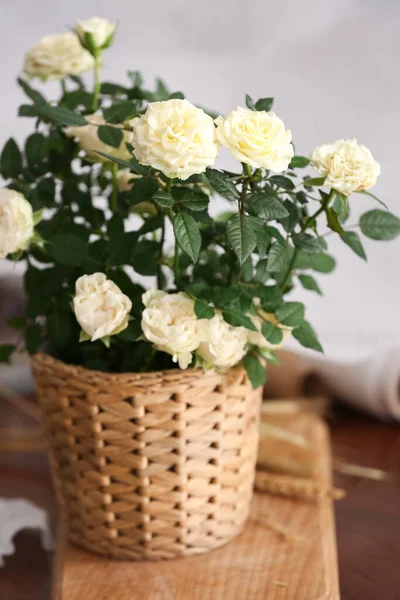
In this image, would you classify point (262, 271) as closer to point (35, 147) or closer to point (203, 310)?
point (203, 310)

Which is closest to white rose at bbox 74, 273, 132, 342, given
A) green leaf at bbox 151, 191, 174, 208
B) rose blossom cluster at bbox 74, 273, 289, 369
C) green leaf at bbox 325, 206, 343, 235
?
Answer: rose blossom cluster at bbox 74, 273, 289, 369

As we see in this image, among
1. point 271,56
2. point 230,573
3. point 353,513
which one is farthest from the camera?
point 271,56

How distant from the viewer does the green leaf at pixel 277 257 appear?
69 centimetres

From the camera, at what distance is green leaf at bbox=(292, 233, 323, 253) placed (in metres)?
0.71

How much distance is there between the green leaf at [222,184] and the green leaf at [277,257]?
86 mm

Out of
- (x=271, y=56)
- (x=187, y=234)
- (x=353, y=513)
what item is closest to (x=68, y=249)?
(x=187, y=234)

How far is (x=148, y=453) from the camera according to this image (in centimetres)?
75

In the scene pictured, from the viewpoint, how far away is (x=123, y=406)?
73cm

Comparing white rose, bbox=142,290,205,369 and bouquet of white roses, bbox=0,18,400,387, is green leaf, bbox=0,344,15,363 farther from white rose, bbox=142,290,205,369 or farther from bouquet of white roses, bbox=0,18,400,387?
white rose, bbox=142,290,205,369

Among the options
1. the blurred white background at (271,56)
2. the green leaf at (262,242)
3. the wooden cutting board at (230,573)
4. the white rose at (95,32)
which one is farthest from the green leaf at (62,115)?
the blurred white background at (271,56)

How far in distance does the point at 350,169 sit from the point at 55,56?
387mm

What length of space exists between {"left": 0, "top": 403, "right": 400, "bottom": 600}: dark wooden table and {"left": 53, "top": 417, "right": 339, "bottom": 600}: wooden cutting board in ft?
0.13

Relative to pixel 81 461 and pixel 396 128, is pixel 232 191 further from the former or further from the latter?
pixel 396 128

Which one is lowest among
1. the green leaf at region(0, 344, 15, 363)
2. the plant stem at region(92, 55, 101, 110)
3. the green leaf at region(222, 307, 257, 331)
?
the green leaf at region(0, 344, 15, 363)
